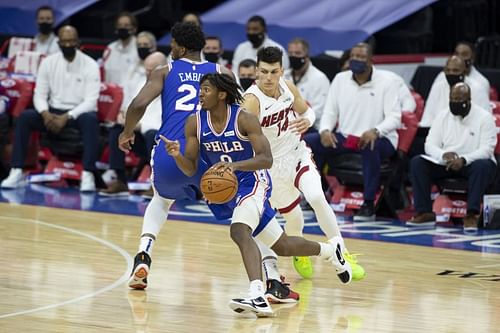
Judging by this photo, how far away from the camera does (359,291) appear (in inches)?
332

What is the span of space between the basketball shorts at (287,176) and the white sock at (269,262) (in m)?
0.54

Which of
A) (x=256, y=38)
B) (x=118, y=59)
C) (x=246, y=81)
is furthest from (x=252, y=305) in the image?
(x=118, y=59)

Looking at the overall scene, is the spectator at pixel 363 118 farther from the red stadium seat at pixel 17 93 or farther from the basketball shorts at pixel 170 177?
the basketball shorts at pixel 170 177

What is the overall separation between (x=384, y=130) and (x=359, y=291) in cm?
411

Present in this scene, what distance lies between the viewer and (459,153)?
12.1 m

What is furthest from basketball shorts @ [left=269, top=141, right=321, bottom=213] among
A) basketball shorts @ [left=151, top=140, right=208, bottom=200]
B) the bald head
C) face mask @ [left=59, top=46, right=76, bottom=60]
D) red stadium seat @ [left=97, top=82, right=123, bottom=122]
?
face mask @ [left=59, top=46, right=76, bottom=60]

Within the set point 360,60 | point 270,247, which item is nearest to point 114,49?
point 360,60

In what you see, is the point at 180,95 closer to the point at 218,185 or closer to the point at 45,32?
the point at 218,185

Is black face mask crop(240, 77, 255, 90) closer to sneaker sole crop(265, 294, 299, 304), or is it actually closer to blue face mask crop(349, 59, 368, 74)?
blue face mask crop(349, 59, 368, 74)

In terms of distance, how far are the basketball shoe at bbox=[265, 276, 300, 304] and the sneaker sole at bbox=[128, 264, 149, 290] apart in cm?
79

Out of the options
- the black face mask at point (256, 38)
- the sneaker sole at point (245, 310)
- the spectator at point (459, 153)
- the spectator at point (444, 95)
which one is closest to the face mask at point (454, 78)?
the spectator at point (444, 95)

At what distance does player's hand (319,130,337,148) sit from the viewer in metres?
12.3

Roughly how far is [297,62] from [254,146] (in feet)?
19.7

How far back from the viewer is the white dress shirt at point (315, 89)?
1317 centimetres
